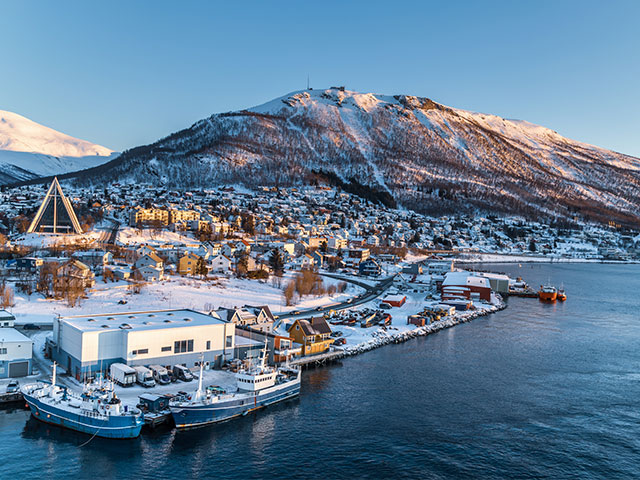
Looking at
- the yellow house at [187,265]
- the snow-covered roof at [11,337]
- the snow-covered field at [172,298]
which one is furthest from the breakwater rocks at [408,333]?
the yellow house at [187,265]

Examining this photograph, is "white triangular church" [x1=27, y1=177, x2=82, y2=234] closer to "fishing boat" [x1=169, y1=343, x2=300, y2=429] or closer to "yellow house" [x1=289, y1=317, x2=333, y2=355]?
"yellow house" [x1=289, y1=317, x2=333, y2=355]

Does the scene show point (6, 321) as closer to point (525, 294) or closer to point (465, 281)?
point (465, 281)

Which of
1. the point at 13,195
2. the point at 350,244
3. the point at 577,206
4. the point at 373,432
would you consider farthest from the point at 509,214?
the point at 373,432

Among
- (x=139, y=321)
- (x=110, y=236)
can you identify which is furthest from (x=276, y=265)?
(x=139, y=321)

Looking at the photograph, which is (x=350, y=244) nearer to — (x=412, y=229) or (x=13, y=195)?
(x=412, y=229)

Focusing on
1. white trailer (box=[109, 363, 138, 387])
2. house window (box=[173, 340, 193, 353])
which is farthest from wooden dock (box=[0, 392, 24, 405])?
house window (box=[173, 340, 193, 353])
